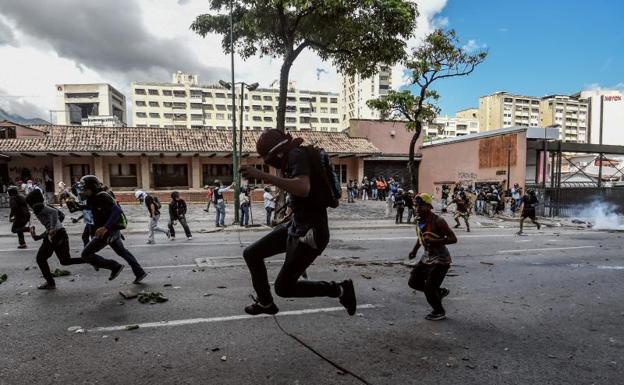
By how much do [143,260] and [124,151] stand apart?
18666 mm

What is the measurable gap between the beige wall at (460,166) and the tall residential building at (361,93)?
2722 inches

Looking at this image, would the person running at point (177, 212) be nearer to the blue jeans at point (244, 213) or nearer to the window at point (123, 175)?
the blue jeans at point (244, 213)

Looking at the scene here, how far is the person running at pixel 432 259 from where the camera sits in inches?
170

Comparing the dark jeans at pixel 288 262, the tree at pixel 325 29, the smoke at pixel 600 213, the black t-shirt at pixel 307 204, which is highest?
the tree at pixel 325 29

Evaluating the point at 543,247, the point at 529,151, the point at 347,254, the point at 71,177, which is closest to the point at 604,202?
the point at 529,151

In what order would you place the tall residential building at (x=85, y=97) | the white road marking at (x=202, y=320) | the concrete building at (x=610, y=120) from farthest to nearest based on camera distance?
the tall residential building at (x=85, y=97) < the concrete building at (x=610, y=120) < the white road marking at (x=202, y=320)

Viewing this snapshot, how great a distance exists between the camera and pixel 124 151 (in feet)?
78.8

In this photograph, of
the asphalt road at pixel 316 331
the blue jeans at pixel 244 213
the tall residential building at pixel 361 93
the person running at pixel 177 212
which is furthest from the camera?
the tall residential building at pixel 361 93

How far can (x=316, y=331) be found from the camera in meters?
3.90

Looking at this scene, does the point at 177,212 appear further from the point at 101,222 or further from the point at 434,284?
the point at 434,284

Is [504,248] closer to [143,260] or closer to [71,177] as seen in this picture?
[143,260]

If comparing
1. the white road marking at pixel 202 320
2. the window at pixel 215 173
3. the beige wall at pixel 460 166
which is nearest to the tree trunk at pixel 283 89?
the white road marking at pixel 202 320

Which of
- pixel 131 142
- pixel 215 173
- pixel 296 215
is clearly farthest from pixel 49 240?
pixel 215 173

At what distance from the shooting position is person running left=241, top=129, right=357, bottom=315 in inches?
116
